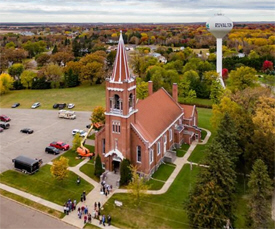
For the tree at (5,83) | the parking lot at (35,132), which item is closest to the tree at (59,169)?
the parking lot at (35,132)

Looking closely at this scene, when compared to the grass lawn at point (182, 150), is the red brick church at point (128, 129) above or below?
above

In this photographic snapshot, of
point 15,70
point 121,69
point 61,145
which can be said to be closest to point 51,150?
Answer: point 61,145

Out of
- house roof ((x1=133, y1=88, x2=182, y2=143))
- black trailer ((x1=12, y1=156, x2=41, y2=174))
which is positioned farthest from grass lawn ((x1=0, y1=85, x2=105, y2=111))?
black trailer ((x1=12, y1=156, x2=41, y2=174))

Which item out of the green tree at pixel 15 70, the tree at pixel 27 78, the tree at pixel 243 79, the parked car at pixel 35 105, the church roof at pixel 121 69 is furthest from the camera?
the green tree at pixel 15 70

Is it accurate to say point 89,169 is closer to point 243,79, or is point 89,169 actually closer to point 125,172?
point 125,172

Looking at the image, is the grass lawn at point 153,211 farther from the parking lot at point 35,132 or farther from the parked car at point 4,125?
the parked car at point 4,125
